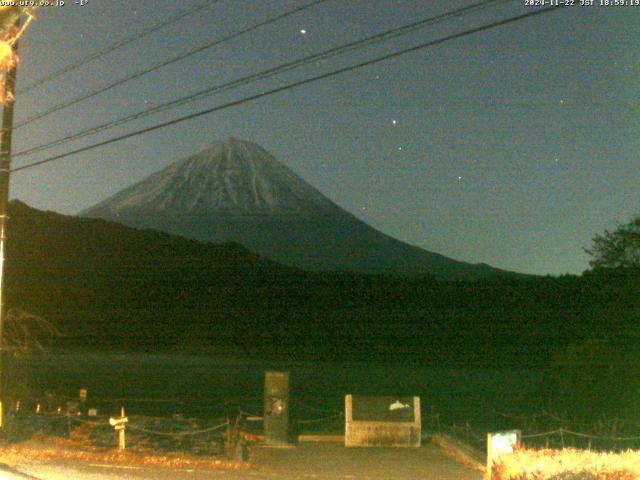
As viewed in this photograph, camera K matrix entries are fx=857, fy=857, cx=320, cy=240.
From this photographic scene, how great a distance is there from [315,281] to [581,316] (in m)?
39.8

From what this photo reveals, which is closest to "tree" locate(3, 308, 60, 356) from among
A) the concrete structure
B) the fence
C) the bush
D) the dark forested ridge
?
the fence

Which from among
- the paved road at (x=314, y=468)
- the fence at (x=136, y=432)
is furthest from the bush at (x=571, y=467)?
the fence at (x=136, y=432)

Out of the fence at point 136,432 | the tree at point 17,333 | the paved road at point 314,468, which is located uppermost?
the tree at point 17,333

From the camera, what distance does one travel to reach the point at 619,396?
3234cm

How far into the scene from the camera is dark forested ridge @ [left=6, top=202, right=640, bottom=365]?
227ft

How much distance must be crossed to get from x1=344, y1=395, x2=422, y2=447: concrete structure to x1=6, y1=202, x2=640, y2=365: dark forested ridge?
31775 millimetres

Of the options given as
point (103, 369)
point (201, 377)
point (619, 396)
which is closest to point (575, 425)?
point (619, 396)

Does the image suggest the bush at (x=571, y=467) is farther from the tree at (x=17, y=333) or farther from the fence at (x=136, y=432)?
the tree at (x=17, y=333)

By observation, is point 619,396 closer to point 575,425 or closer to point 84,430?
point 575,425

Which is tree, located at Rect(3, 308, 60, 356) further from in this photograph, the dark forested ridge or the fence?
the dark forested ridge

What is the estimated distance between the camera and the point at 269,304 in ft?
291

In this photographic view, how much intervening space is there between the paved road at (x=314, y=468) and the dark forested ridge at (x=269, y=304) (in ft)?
112

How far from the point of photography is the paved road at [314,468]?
45.0 feet

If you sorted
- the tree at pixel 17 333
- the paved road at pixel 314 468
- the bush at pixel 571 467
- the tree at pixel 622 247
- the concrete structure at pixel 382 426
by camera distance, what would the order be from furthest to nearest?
the tree at pixel 622 247 < the tree at pixel 17 333 < the concrete structure at pixel 382 426 < the paved road at pixel 314 468 < the bush at pixel 571 467
